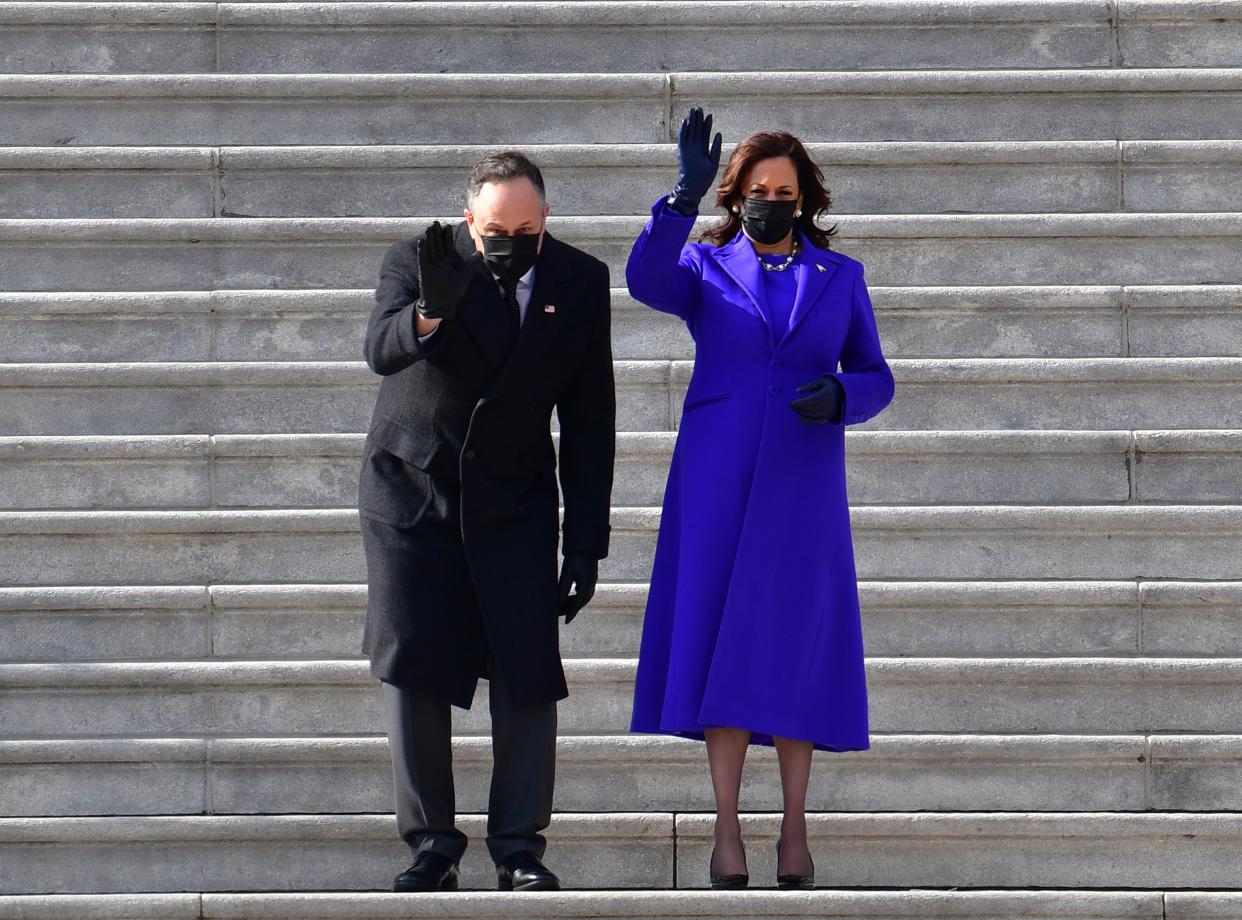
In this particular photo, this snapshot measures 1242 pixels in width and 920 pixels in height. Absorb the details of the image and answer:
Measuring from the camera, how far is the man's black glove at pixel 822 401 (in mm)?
5129

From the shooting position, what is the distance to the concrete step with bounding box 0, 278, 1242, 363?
6930 millimetres

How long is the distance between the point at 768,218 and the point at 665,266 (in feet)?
0.95

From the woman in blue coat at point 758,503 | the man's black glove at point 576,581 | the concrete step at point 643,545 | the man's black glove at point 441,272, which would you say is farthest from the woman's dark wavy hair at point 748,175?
the concrete step at point 643,545

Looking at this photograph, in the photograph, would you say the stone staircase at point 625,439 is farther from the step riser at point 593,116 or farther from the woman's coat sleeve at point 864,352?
the woman's coat sleeve at point 864,352

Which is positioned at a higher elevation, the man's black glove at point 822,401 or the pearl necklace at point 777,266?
the pearl necklace at point 777,266

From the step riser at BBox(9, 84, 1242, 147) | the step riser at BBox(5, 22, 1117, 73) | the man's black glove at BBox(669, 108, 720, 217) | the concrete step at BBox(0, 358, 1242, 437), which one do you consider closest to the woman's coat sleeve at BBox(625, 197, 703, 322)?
the man's black glove at BBox(669, 108, 720, 217)

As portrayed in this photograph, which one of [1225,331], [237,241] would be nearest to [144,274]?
[237,241]

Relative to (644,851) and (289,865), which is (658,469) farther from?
(289,865)

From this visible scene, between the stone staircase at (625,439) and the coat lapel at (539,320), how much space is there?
1254 mm

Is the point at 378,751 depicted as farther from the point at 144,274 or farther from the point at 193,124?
the point at 193,124

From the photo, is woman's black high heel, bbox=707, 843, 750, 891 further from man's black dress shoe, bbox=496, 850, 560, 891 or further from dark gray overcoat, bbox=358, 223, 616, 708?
dark gray overcoat, bbox=358, 223, 616, 708

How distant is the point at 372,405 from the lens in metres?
6.86

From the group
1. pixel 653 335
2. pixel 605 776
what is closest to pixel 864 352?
pixel 605 776

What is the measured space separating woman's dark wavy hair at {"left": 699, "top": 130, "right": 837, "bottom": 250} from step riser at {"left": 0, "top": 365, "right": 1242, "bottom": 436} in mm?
1431
